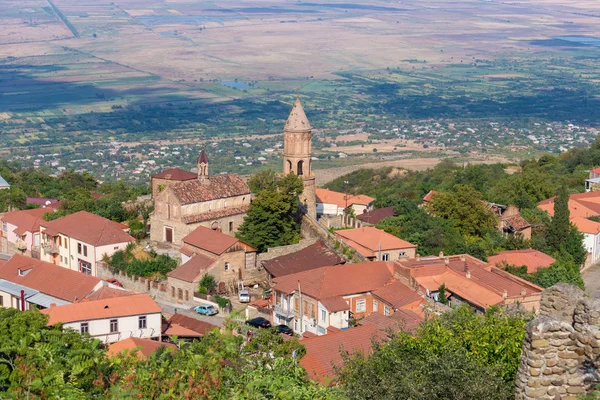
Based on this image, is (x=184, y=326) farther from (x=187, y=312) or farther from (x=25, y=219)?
(x=25, y=219)

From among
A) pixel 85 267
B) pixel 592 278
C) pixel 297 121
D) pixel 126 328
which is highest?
pixel 297 121

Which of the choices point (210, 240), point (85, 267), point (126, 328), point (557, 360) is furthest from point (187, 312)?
point (557, 360)

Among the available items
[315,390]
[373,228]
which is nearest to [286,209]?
[373,228]

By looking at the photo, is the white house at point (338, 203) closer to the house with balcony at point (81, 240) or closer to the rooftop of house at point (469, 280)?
the house with balcony at point (81, 240)

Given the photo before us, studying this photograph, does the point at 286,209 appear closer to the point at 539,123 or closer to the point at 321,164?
the point at 321,164

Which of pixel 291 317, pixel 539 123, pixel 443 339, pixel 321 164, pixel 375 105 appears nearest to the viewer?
pixel 443 339
